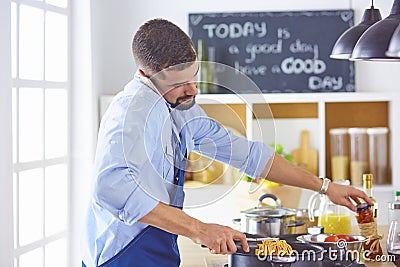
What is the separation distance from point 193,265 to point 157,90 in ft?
2.53

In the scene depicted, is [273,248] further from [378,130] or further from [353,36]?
[378,130]

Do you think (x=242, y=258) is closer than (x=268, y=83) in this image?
Result: Yes

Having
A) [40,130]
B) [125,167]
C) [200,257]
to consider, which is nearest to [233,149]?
[200,257]

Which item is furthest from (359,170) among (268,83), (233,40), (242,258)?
(242,258)

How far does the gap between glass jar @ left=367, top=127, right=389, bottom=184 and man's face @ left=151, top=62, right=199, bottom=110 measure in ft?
8.68

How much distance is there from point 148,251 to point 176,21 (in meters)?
2.62

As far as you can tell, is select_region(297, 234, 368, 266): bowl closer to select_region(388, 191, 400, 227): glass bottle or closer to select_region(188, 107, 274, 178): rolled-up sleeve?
select_region(388, 191, 400, 227): glass bottle

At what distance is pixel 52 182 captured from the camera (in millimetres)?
4035

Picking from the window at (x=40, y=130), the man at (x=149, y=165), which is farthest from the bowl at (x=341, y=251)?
the window at (x=40, y=130)

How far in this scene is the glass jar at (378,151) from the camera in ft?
15.3

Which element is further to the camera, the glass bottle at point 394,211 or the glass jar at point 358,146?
the glass jar at point 358,146

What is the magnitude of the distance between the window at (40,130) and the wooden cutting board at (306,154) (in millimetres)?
1477

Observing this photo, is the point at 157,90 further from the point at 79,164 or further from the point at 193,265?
the point at 79,164

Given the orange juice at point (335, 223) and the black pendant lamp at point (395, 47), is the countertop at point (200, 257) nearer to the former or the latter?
the orange juice at point (335, 223)
